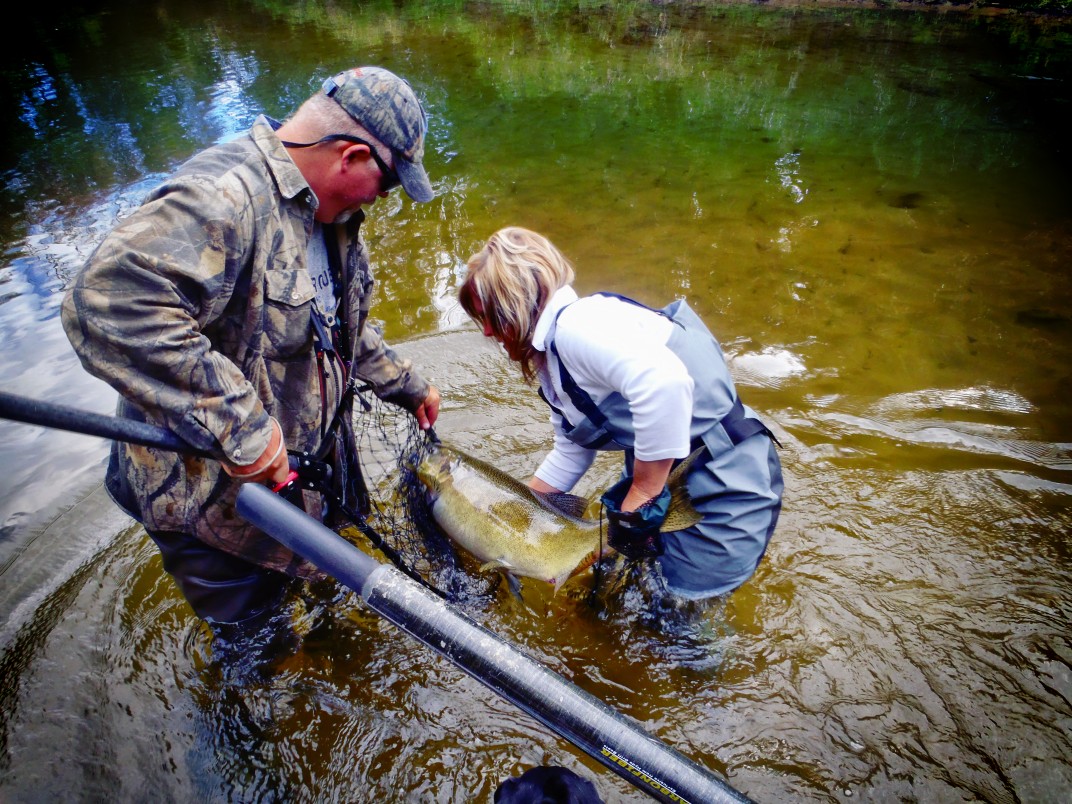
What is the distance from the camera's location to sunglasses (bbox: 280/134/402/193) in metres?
2.29

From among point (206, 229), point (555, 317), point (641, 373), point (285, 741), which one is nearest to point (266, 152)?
point (206, 229)

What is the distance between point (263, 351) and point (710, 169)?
8.54 metres

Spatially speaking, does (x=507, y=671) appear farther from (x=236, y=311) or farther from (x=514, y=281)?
(x=236, y=311)

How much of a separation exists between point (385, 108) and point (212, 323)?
1.01 metres

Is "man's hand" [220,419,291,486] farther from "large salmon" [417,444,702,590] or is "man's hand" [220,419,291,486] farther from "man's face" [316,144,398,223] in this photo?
"large salmon" [417,444,702,590]

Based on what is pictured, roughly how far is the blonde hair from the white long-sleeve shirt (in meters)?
0.06

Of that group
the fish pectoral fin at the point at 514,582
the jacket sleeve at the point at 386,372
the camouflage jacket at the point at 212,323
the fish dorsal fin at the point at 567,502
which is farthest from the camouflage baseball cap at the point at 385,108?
the fish pectoral fin at the point at 514,582

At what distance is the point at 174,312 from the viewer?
78.4 inches

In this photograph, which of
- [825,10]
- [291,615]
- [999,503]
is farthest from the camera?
[825,10]

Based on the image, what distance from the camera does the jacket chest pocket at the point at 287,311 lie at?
232cm

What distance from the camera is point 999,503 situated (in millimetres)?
4133

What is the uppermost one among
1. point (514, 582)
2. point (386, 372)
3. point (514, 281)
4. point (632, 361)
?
point (514, 281)

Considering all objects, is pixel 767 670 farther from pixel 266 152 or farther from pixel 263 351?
pixel 266 152

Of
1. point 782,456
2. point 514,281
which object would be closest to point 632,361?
point 514,281
